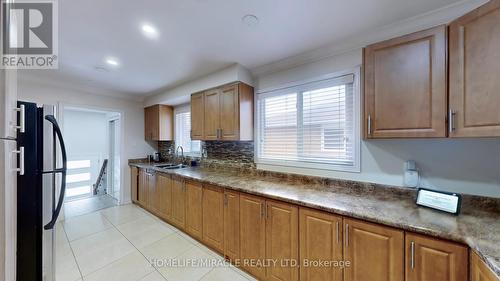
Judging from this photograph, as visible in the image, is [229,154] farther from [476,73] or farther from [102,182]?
[102,182]

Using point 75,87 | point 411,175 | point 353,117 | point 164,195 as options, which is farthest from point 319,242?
point 75,87

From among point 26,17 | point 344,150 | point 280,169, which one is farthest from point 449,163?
point 26,17

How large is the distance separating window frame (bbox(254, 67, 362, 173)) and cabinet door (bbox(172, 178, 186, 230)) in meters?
1.19

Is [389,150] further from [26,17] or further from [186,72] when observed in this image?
[26,17]

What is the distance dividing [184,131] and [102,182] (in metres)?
3.16

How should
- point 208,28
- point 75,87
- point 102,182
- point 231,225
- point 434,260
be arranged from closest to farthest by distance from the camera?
point 434,260, point 208,28, point 231,225, point 75,87, point 102,182

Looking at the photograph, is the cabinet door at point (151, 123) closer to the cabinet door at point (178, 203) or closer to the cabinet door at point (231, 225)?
the cabinet door at point (178, 203)

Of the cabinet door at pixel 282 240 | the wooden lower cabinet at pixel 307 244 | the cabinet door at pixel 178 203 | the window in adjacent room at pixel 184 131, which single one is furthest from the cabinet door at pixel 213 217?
the window in adjacent room at pixel 184 131

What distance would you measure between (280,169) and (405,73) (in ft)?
5.14

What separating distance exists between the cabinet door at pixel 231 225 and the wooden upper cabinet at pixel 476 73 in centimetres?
184

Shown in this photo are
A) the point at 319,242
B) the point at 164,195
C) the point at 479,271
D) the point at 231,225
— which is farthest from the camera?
the point at 164,195

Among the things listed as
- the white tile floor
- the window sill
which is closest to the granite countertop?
the window sill

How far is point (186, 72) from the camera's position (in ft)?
9.11

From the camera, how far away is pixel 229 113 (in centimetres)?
263
